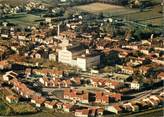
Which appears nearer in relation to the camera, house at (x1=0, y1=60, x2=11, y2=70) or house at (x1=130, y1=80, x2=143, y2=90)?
house at (x1=130, y1=80, x2=143, y2=90)

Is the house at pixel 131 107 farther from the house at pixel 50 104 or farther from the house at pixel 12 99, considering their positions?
the house at pixel 12 99

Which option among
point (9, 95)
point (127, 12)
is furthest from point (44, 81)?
point (127, 12)

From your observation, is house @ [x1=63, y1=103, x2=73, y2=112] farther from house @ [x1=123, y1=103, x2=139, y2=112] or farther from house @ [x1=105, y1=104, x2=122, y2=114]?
house @ [x1=123, y1=103, x2=139, y2=112]

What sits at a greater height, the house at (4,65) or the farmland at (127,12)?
the farmland at (127,12)

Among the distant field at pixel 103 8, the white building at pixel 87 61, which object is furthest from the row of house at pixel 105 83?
the distant field at pixel 103 8

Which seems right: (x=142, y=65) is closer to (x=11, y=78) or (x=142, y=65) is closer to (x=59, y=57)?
(x=59, y=57)

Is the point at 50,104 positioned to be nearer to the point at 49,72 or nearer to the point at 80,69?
the point at 49,72

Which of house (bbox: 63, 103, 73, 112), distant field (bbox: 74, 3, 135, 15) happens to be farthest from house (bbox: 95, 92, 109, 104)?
distant field (bbox: 74, 3, 135, 15)
